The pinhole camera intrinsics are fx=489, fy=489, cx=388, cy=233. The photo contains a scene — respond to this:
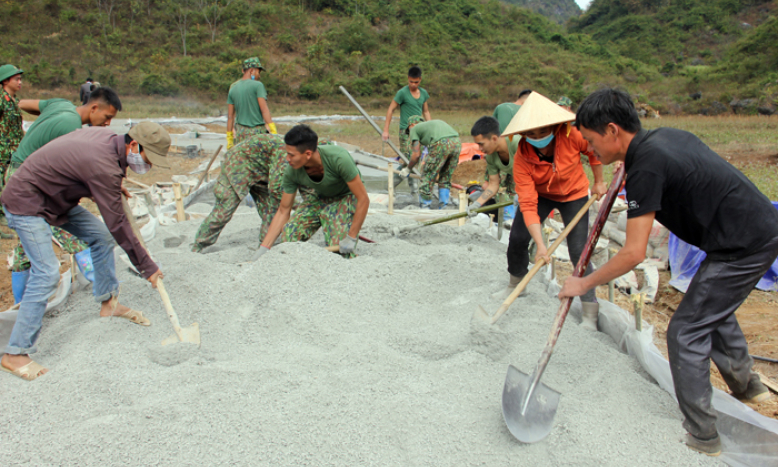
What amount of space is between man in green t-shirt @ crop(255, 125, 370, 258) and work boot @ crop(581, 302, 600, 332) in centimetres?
145

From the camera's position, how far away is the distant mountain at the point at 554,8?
59734 millimetres

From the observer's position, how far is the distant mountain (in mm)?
59734

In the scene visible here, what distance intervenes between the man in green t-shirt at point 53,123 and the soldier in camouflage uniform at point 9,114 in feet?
2.16

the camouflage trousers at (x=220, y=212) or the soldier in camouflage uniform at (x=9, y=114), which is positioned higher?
the soldier in camouflage uniform at (x=9, y=114)

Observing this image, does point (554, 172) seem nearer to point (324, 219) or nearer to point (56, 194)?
point (324, 219)

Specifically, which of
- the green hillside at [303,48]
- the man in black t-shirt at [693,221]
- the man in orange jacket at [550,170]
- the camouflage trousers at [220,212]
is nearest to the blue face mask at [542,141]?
the man in orange jacket at [550,170]

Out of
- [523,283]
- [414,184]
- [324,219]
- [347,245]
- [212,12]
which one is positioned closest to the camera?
[523,283]

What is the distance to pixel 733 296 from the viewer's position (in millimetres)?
1514

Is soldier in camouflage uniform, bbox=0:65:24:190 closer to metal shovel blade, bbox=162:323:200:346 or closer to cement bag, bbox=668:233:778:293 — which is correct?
metal shovel blade, bbox=162:323:200:346

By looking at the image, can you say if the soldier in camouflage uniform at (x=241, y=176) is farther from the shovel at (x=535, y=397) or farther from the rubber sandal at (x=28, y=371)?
the shovel at (x=535, y=397)

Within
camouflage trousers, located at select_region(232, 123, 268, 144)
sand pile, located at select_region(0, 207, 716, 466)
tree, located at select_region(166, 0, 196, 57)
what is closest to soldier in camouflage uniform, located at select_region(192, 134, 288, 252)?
sand pile, located at select_region(0, 207, 716, 466)

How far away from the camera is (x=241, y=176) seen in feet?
11.7

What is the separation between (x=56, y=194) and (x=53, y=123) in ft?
2.11

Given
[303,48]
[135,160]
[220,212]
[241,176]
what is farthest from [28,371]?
[303,48]
